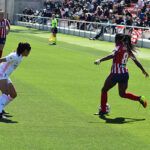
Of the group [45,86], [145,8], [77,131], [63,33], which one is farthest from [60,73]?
[63,33]

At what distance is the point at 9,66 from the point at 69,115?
5.92 ft

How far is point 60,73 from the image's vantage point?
1941 centimetres

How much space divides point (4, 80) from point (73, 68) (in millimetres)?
10401

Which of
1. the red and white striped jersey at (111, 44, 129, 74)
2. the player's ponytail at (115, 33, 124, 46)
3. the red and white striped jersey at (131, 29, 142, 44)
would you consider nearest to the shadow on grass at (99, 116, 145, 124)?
the red and white striped jersey at (111, 44, 129, 74)

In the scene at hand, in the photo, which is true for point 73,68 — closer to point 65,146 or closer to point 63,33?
point 65,146

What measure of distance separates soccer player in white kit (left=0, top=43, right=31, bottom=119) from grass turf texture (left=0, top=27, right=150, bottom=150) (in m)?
0.45

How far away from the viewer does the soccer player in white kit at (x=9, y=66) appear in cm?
1070

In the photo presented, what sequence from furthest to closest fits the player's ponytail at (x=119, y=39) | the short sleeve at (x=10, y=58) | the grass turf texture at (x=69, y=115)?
the player's ponytail at (x=119, y=39)
the short sleeve at (x=10, y=58)
the grass turf texture at (x=69, y=115)

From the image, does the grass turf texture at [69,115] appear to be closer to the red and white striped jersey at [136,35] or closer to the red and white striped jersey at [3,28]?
the red and white striped jersey at [3,28]

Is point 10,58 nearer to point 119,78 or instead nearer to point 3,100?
point 3,100

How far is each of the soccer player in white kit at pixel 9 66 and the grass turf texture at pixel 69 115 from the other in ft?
1.48

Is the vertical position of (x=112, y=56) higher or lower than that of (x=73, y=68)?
higher

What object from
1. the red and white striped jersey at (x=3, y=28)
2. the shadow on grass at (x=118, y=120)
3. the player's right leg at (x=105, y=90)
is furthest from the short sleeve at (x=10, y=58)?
the red and white striped jersey at (x=3, y=28)

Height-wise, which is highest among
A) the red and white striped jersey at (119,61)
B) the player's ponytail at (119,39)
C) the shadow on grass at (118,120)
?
the player's ponytail at (119,39)
